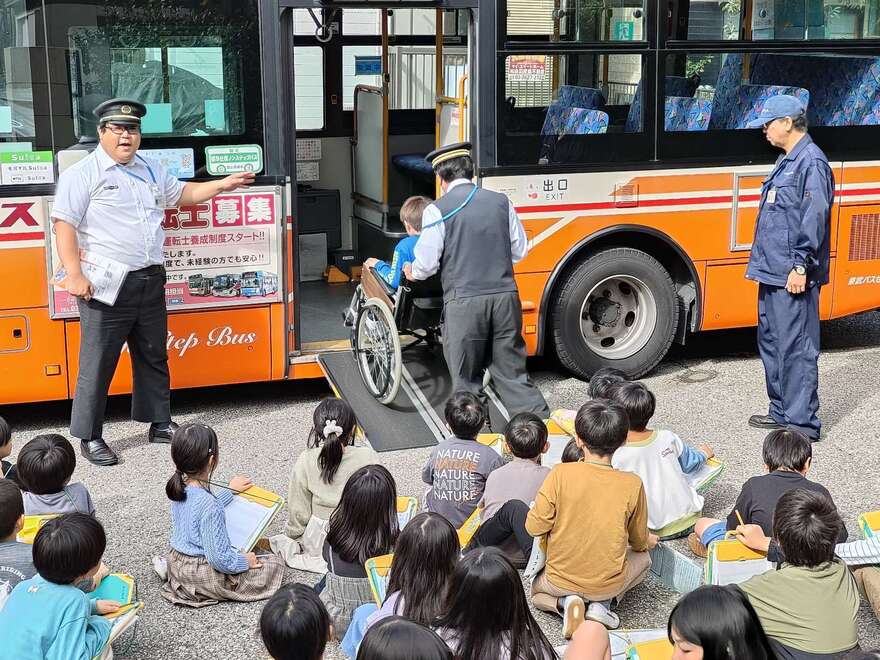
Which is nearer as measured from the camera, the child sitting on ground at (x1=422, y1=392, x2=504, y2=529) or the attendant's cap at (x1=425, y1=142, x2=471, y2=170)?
the child sitting on ground at (x1=422, y1=392, x2=504, y2=529)

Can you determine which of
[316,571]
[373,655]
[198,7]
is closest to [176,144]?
[198,7]

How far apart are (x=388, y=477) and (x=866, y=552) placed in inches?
76.0

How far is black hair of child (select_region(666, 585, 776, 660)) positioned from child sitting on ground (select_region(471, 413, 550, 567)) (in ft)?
5.22

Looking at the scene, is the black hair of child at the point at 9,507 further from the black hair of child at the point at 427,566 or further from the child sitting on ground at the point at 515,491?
the child sitting on ground at the point at 515,491

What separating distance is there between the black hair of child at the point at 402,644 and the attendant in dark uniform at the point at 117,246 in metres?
3.99

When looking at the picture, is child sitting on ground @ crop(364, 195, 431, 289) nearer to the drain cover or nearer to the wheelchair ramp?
the wheelchair ramp

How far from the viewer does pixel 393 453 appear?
645 centimetres

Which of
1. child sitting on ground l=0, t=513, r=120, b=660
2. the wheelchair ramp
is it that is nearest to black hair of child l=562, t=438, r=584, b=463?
the wheelchair ramp

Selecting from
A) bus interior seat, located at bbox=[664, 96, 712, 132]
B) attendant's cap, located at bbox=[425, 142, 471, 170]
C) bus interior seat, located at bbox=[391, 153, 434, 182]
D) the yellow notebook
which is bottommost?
the yellow notebook

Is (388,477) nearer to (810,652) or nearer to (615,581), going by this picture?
(615,581)

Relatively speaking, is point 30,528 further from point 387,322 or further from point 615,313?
point 615,313

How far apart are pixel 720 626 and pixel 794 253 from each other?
3.88 metres

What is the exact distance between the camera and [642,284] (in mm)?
7762

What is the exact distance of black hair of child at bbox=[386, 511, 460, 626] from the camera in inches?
140
